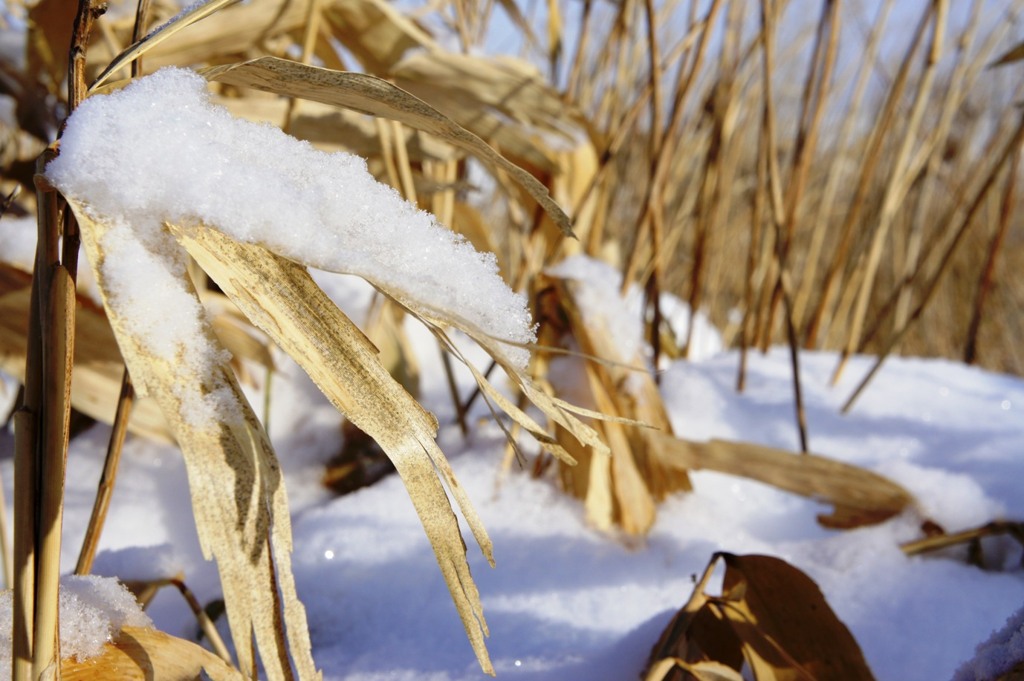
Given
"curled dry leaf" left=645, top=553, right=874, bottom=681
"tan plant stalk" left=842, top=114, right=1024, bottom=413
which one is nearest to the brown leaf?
"curled dry leaf" left=645, top=553, right=874, bottom=681

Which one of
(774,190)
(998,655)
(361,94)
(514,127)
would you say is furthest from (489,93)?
(998,655)

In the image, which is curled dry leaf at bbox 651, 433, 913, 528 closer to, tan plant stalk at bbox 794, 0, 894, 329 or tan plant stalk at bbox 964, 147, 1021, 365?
tan plant stalk at bbox 964, 147, 1021, 365

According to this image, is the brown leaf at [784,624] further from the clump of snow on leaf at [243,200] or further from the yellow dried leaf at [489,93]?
the yellow dried leaf at [489,93]

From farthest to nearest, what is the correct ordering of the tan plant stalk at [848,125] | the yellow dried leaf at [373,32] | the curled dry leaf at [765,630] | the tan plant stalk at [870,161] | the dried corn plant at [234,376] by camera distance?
the tan plant stalk at [848,125] < the tan plant stalk at [870,161] < the yellow dried leaf at [373,32] < the curled dry leaf at [765,630] < the dried corn plant at [234,376]

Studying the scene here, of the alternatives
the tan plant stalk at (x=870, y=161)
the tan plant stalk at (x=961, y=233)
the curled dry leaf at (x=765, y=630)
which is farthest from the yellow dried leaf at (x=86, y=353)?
the tan plant stalk at (x=870, y=161)

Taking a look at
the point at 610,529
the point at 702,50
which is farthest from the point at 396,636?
the point at 702,50

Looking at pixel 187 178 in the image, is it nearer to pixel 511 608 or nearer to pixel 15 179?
pixel 511 608

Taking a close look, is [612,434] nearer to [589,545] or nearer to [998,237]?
[589,545]
